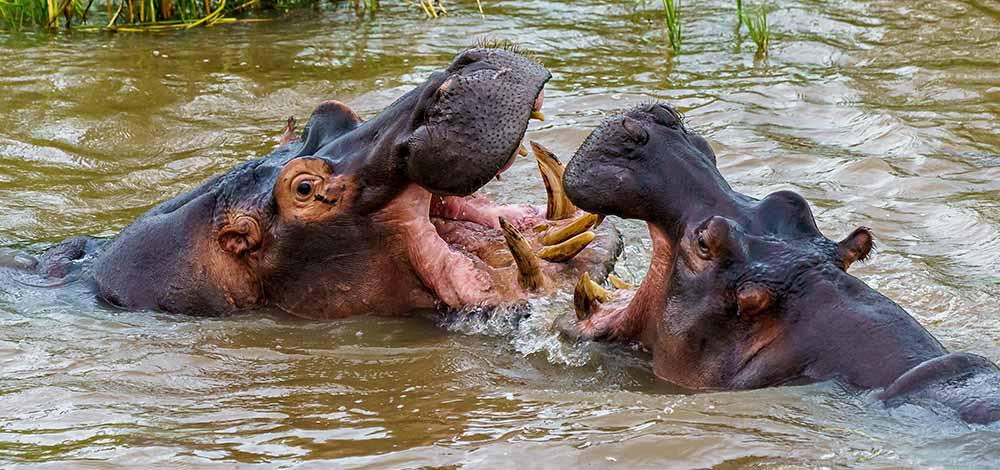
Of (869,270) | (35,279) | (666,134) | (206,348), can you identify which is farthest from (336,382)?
(869,270)

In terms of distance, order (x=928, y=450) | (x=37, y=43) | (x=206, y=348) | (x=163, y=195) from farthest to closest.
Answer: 1. (x=37, y=43)
2. (x=163, y=195)
3. (x=206, y=348)
4. (x=928, y=450)

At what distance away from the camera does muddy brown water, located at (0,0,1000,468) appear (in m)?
3.31

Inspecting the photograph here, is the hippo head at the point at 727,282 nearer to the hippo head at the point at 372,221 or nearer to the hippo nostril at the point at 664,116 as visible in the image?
the hippo nostril at the point at 664,116

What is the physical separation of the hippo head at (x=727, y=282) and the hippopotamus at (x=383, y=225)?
0.36m

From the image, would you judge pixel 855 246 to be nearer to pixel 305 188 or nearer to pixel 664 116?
pixel 664 116

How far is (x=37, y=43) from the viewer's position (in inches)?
391

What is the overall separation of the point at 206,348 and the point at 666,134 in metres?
1.67

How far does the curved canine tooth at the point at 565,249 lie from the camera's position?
4273 millimetres

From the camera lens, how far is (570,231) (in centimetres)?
441

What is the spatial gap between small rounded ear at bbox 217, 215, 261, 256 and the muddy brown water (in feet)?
0.90

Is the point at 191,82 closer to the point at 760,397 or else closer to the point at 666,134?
the point at 666,134

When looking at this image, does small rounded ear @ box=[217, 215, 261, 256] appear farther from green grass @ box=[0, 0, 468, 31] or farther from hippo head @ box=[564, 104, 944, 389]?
green grass @ box=[0, 0, 468, 31]

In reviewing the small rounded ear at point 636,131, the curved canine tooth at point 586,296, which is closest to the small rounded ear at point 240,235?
the curved canine tooth at point 586,296

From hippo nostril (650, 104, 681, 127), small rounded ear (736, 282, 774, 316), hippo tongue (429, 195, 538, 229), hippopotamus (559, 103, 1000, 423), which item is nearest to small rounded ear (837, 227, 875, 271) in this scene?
hippopotamus (559, 103, 1000, 423)
